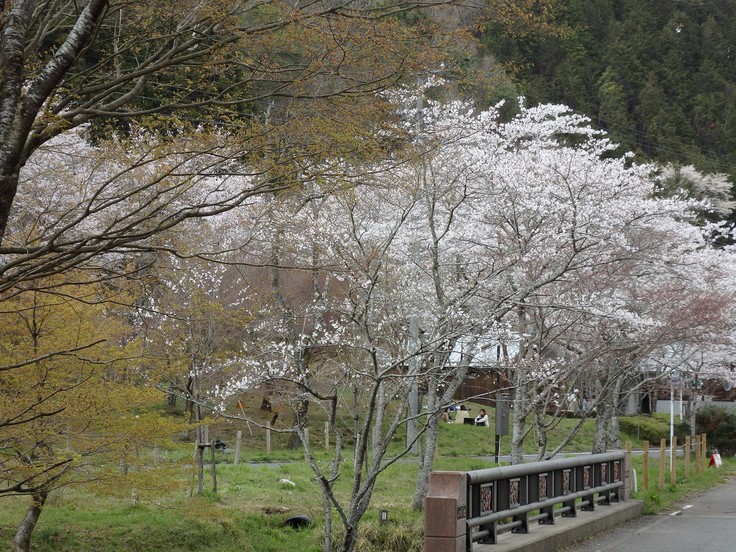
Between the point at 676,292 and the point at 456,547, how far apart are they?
14.0 meters

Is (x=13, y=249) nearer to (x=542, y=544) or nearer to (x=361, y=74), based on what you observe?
(x=361, y=74)

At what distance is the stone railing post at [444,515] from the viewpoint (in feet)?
29.8

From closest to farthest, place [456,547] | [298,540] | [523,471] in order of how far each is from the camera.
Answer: [456,547], [523,471], [298,540]

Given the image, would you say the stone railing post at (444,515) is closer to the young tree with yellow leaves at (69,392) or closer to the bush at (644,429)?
the young tree with yellow leaves at (69,392)

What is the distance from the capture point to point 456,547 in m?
9.08

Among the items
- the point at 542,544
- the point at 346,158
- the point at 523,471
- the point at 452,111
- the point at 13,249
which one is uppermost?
the point at 452,111

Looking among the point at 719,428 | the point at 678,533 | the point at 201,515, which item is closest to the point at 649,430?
the point at 719,428

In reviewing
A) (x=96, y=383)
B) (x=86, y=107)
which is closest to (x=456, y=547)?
(x=86, y=107)

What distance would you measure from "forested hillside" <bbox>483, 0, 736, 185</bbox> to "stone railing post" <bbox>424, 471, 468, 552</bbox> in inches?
1781

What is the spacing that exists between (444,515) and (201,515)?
7747 millimetres

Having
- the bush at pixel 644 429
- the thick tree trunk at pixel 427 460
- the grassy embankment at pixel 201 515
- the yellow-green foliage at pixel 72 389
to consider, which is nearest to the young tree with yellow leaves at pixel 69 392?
the yellow-green foliage at pixel 72 389

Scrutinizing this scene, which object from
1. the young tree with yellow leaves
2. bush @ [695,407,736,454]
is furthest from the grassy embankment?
bush @ [695,407,736,454]

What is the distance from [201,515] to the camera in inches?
617

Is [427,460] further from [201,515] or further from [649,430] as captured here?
[649,430]
